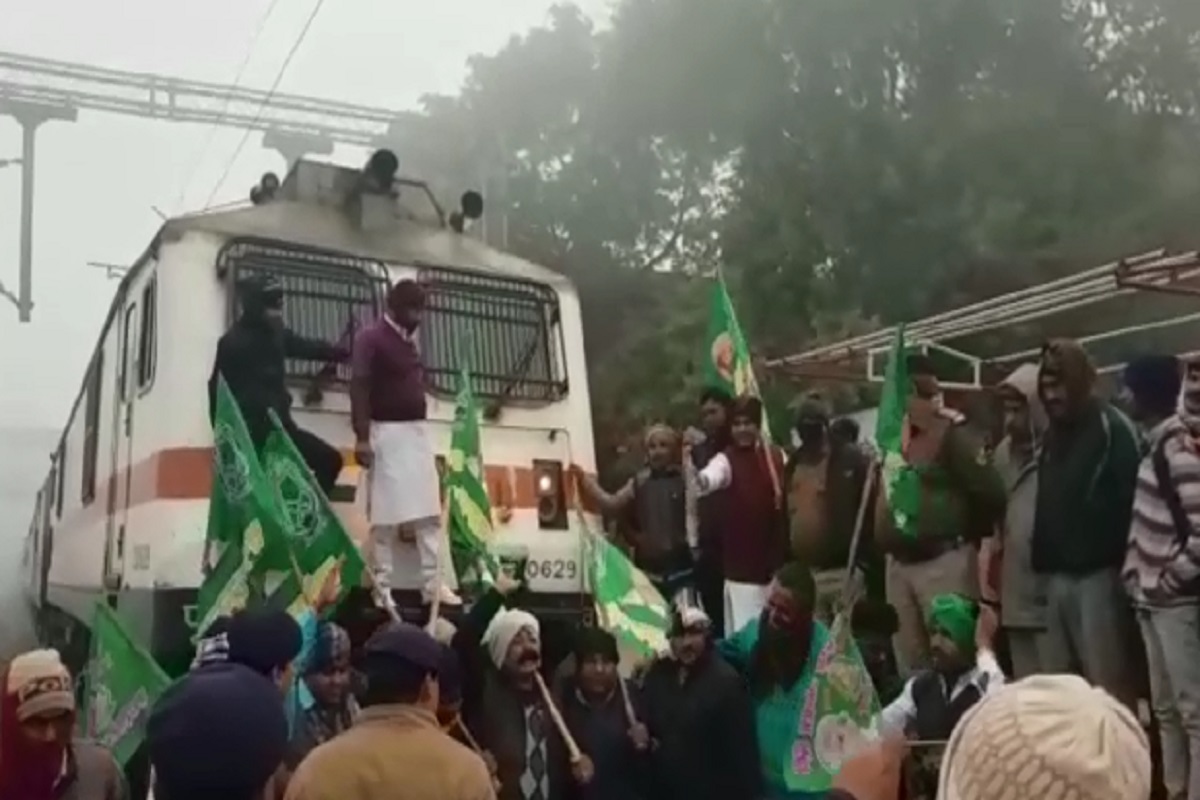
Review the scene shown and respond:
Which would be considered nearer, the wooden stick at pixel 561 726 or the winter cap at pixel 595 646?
the wooden stick at pixel 561 726

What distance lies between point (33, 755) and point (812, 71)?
15340 millimetres

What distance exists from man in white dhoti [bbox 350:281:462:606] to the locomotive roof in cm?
114

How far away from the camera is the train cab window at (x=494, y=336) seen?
824cm

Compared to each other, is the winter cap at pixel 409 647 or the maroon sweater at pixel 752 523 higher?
the maroon sweater at pixel 752 523

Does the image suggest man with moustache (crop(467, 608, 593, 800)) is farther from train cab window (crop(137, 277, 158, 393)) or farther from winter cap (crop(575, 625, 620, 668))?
train cab window (crop(137, 277, 158, 393))

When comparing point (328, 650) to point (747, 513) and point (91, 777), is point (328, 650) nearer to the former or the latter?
point (91, 777)

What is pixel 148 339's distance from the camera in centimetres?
804

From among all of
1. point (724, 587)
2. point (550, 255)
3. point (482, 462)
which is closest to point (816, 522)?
point (724, 587)

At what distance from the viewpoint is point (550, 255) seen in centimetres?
2109

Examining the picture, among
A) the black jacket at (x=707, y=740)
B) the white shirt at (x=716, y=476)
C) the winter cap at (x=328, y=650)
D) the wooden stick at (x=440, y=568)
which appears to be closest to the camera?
the black jacket at (x=707, y=740)

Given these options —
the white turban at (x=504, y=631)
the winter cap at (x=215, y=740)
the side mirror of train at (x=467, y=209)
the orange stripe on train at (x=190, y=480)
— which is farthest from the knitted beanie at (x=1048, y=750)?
→ the side mirror of train at (x=467, y=209)

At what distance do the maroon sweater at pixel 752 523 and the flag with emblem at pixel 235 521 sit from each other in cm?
201

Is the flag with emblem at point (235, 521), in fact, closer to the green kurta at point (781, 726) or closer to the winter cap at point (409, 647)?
the green kurta at point (781, 726)

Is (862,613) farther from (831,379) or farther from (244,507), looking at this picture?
(831,379)
